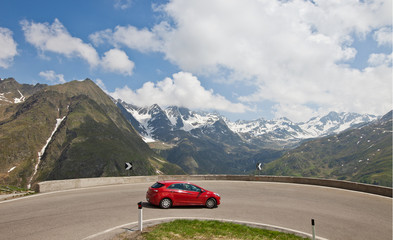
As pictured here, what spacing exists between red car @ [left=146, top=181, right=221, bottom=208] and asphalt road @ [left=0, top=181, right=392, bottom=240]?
1.57 feet

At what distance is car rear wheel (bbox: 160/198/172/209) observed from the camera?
1594 centimetres

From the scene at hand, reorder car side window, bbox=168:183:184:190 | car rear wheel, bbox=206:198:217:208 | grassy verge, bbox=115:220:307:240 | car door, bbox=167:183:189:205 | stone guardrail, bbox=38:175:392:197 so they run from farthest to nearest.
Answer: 1. stone guardrail, bbox=38:175:392:197
2. car rear wheel, bbox=206:198:217:208
3. car side window, bbox=168:183:184:190
4. car door, bbox=167:183:189:205
5. grassy verge, bbox=115:220:307:240

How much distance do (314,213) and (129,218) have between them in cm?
1118

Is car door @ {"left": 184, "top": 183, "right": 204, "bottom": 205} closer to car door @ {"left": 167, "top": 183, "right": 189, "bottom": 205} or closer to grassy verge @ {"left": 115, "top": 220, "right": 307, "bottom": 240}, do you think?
car door @ {"left": 167, "top": 183, "right": 189, "bottom": 205}

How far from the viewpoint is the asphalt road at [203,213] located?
11672 millimetres

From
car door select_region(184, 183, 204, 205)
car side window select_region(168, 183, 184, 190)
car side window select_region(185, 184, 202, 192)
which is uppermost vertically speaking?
car side window select_region(168, 183, 184, 190)

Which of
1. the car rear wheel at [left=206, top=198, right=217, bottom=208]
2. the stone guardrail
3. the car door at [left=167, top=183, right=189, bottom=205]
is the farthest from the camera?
the stone guardrail

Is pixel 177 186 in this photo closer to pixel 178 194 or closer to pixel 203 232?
pixel 178 194

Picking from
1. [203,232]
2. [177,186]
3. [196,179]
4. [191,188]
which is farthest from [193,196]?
[196,179]

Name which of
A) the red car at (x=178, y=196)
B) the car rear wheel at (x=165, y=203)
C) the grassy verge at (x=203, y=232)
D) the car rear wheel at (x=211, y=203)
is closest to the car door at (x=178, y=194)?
the red car at (x=178, y=196)

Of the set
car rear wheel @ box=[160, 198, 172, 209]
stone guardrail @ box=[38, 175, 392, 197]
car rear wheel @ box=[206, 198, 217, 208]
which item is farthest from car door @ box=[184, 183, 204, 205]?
stone guardrail @ box=[38, 175, 392, 197]

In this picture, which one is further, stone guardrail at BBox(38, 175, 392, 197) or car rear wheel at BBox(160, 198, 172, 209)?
stone guardrail at BBox(38, 175, 392, 197)

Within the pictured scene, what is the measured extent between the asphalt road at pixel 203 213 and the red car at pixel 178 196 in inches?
18.8

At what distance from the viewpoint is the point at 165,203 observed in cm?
1602
